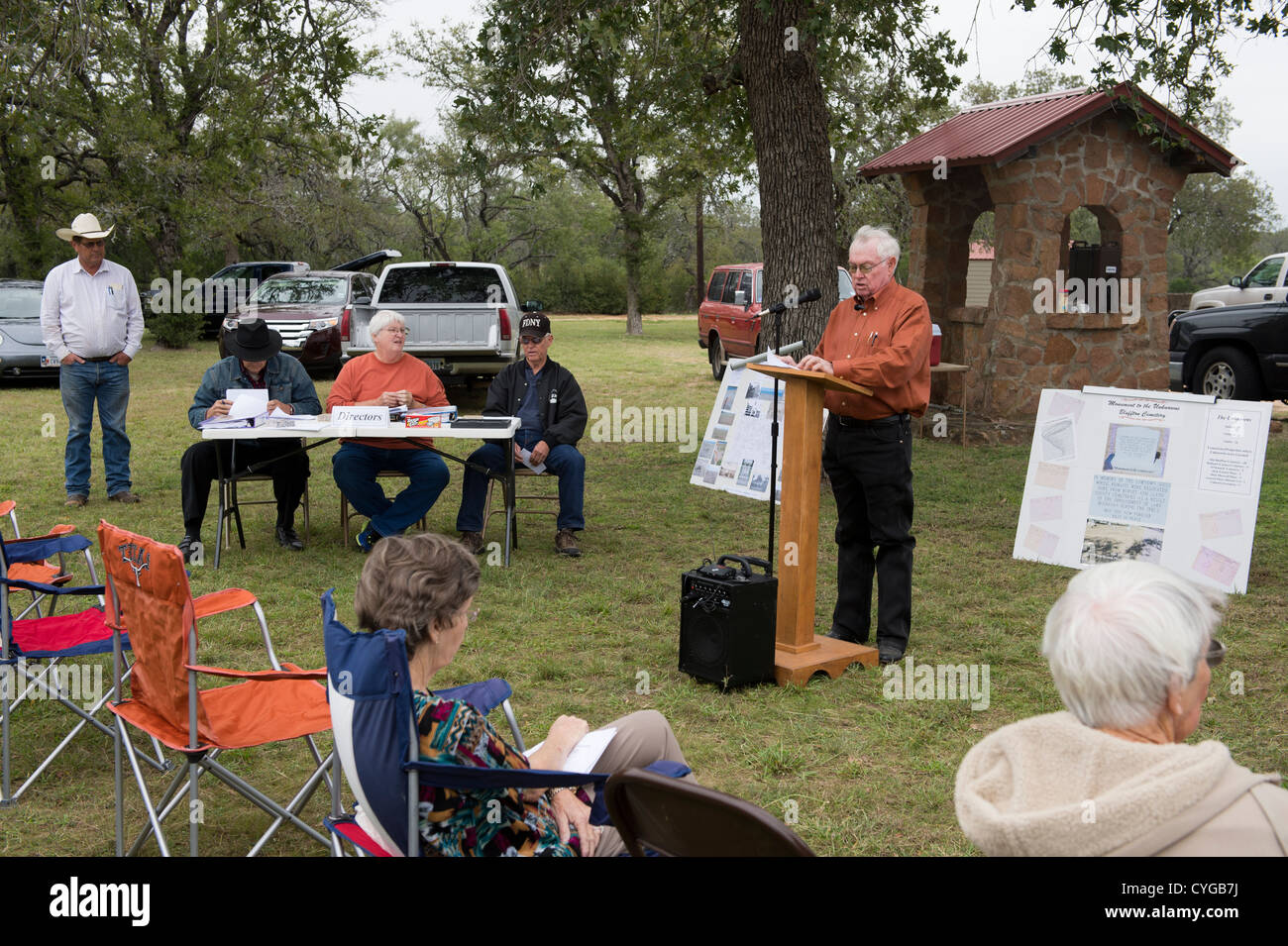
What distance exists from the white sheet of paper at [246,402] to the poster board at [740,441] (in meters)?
3.67

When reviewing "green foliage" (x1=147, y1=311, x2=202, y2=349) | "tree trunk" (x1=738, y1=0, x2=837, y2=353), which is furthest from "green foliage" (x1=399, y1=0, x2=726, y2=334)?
"green foliage" (x1=147, y1=311, x2=202, y2=349)

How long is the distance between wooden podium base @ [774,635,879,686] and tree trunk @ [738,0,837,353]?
4.55m

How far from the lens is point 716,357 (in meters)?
18.8

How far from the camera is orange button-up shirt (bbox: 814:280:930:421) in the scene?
509 cm

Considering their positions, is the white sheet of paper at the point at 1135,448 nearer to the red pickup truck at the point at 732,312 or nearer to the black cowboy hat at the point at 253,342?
the black cowboy hat at the point at 253,342

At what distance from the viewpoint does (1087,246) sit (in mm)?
13109

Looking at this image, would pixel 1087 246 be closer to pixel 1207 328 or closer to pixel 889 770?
pixel 1207 328

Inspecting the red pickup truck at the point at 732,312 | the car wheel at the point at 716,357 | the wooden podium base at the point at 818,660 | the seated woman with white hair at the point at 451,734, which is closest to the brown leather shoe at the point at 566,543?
the wooden podium base at the point at 818,660

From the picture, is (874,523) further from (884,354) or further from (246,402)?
(246,402)

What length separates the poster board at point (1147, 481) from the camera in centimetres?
655

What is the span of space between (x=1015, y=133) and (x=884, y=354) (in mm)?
7865

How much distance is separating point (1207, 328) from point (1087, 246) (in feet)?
6.53
